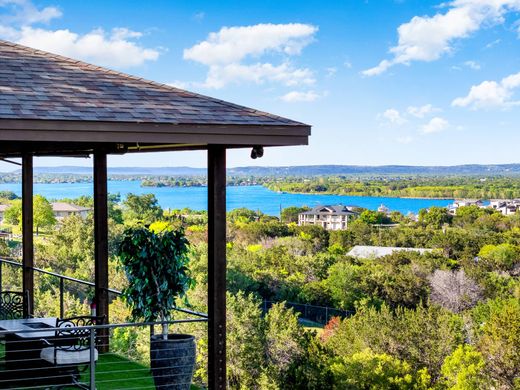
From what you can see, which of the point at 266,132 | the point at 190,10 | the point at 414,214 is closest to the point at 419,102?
the point at 414,214

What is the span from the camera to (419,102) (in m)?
107

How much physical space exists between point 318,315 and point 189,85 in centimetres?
4476

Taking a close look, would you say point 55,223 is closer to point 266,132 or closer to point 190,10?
point 190,10

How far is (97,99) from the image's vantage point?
6.41 m

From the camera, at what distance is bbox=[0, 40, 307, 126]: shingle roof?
5926 millimetres

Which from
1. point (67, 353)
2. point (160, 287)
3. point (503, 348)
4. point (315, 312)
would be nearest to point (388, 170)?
point (315, 312)

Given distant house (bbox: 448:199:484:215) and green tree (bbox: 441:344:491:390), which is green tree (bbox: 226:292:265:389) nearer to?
green tree (bbox: 441:344:491:390)

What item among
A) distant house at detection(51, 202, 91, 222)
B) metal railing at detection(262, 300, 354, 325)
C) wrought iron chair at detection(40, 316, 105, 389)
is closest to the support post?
wrought iron chair at detection(40, 316, 105, 389)

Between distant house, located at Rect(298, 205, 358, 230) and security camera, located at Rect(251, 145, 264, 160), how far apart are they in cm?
8459

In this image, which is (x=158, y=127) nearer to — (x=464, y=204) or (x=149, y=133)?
(x=149, y=133)

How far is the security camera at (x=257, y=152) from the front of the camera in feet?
21.6

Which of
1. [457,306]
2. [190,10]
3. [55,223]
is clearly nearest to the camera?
[457,306]

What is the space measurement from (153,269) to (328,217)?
86.2m

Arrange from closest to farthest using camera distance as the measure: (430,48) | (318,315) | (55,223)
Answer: (318,315) < (55,223) < (430,48)
